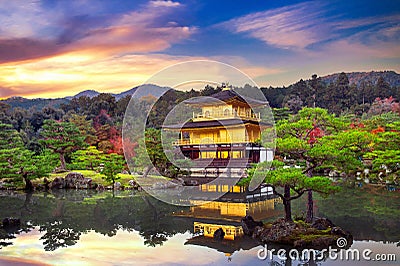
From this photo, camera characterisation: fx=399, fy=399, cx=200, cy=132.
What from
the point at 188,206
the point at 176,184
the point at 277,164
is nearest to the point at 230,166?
the point at 176,184

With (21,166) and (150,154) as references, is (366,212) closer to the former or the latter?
(150,154)

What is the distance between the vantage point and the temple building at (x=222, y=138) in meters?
20.3

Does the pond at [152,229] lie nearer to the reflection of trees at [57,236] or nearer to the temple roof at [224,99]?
the reflection of trees at [57,236]

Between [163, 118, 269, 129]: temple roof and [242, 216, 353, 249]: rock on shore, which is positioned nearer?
[242, 216, 353, 249]: rock on shore

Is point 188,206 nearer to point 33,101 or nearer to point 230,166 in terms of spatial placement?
point 230,166

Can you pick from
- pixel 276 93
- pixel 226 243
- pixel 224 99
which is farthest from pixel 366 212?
pixel 276 93

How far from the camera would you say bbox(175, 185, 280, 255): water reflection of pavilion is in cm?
757

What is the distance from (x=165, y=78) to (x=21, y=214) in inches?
217

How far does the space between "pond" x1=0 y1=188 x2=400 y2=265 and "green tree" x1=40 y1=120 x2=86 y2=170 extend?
20.3 feet

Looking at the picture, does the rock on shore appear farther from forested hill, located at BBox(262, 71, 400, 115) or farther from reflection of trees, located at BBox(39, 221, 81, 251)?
forested hill, located at BBox(262, 71, 400, 115)

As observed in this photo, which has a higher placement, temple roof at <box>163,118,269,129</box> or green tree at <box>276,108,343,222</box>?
temple roof at <box>163,118,269,129</box>
